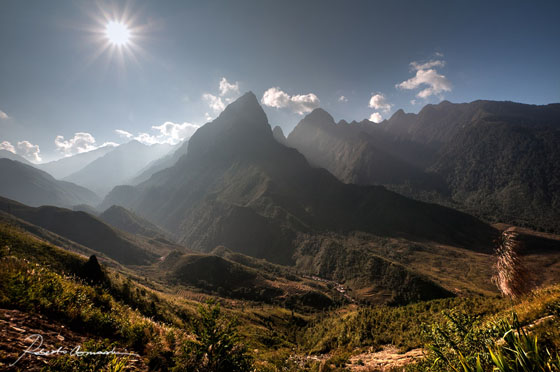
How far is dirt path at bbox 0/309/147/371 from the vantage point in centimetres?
361

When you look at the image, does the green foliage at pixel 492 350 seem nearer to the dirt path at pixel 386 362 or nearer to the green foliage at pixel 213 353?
the green foliage at pixel 213 353

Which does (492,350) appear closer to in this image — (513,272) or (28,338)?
(28,338)

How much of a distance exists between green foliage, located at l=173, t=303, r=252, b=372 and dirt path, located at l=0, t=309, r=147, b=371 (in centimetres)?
115

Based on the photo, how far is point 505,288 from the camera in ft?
37.2

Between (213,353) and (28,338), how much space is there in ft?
12.1

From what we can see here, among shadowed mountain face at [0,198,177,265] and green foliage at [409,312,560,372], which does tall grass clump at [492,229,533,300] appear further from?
shadowed mountain face at [0,198,177,265]

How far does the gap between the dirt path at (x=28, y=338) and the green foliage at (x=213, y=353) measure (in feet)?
3.78

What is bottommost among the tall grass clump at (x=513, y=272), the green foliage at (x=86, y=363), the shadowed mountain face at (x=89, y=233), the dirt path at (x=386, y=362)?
the shadowed mountain face at (x=89, y=233)

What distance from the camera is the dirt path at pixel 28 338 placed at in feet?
11.8

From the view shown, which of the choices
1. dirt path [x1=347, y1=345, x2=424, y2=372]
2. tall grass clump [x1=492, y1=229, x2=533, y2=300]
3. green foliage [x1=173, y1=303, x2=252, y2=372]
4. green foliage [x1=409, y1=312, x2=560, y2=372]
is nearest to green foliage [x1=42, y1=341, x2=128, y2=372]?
green foliage [x1=173, y1=303, x2=252, y2=372]

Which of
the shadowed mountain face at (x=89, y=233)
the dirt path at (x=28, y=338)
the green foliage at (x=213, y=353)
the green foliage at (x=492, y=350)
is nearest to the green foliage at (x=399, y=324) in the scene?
the green foliage at (x=492, y=350)

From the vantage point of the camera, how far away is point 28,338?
13.7 feet

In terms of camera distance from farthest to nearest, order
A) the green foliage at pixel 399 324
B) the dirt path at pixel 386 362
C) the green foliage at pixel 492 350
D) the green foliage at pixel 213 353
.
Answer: the green foliage at pixel 399 324 < the dirt path at pixel 386 362 < the green foliage at pixel 213 353 < the green foliage at pixel 492 350

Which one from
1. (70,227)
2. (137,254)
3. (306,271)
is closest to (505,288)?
(306,271)
